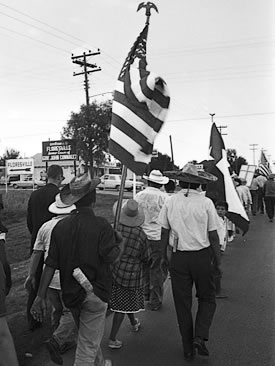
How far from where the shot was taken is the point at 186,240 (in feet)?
15.6

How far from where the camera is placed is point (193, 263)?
471 centimetres

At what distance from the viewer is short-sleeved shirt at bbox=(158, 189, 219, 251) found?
474 centimetres

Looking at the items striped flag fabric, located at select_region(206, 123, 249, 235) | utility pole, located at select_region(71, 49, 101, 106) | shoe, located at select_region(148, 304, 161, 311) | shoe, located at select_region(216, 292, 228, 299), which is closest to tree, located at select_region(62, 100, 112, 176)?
utility pole, located at select_region(71, 49, 101, 106)

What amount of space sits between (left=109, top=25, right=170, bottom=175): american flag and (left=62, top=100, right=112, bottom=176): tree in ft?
115

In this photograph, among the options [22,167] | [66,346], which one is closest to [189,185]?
[66,346]

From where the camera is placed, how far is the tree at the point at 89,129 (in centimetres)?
3972

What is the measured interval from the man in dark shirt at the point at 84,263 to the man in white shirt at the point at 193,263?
1.15 meters

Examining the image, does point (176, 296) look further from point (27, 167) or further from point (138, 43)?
point (27, 167)

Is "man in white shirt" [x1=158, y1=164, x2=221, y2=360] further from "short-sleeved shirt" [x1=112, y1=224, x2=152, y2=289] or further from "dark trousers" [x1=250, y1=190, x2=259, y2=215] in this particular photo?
"dark trousers" [x1=250, y1=190, x2=259, y2=215]

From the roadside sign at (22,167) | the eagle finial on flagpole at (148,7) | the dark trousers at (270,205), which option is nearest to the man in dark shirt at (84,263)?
the eagle finial on flagpole at (148,7)

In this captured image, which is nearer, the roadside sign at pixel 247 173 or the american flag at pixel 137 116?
the american flag at pixel 137 116

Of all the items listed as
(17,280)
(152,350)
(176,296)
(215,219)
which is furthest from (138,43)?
(17,280)

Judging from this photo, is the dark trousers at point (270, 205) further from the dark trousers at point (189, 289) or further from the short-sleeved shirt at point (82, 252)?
the short-sleeved shirt at point (82, 252)

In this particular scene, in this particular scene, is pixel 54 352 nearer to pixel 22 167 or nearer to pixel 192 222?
pixel 192 222
